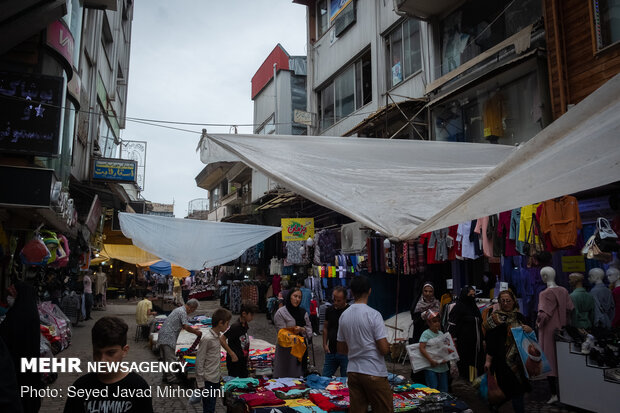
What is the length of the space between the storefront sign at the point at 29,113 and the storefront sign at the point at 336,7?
12991mm

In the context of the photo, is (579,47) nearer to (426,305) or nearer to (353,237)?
(426,305)

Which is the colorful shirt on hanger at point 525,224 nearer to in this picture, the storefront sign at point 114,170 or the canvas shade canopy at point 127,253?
the storefront sign at point 114,170

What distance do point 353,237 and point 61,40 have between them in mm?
9498

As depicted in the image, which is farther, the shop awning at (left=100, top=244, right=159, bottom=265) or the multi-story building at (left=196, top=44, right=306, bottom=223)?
the multi-story building at (left=196, top=44, right=306, bottom=223)

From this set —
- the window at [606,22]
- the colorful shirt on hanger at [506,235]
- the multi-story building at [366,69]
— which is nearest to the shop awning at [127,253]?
the multi-story building at [366,69]

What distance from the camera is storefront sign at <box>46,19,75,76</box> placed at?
30.7 feet

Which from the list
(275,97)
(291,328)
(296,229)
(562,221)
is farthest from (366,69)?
(291,328)

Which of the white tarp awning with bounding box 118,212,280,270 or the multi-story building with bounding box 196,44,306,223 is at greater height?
the multi-story building with bounding box 196,44,306,223

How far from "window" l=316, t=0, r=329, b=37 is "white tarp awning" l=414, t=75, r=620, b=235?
18.1 m

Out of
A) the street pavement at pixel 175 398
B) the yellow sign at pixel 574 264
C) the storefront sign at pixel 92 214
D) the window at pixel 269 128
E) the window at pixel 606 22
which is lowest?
the street pavement at pixel 175 398

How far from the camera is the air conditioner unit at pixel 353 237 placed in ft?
46.3

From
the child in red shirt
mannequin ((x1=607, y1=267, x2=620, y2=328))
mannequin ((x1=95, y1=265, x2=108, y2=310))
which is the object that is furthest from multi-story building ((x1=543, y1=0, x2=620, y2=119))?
mannequin ((x1=95, y1=265, x2=108, y2=310))

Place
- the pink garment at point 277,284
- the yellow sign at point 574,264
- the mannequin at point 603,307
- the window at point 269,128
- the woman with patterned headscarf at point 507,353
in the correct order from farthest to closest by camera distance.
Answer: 1. the window at point 269,128
2. the pink garment at point 277,284
3. the yellow sign at point 574,264
4. the mannequin at point 603,307
5. the woman with patterned headscarf at point 507,353

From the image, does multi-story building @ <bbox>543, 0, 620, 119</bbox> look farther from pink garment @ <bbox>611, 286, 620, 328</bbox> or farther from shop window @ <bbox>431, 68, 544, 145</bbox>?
pink garment @ <bbox>611, 286, 620, 328</bbox>
